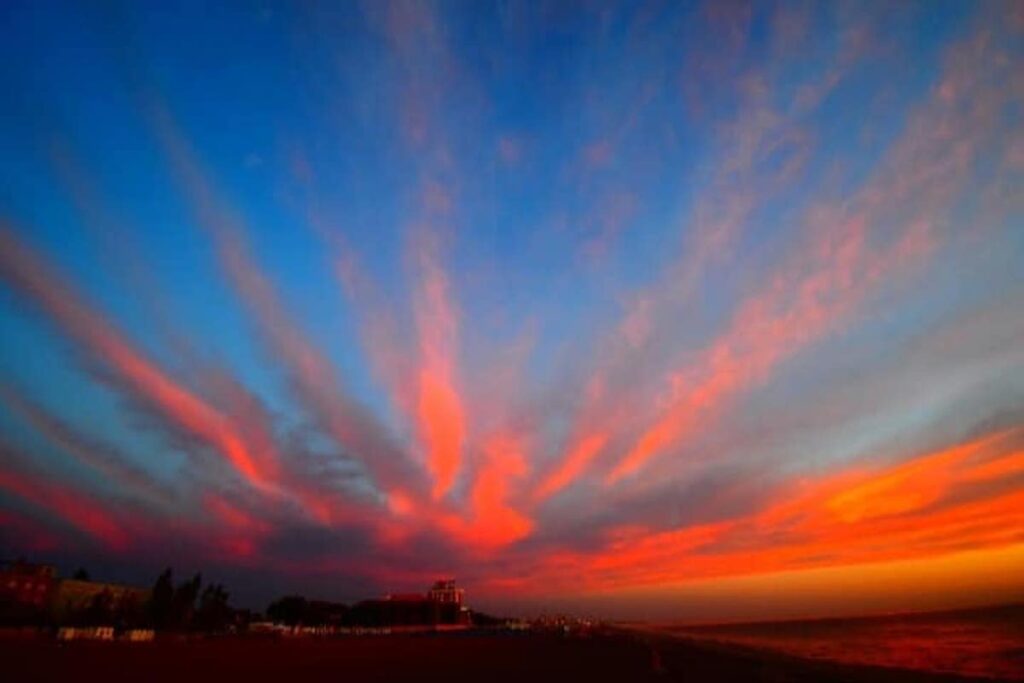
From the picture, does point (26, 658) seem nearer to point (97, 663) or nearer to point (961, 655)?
point (97, 663)

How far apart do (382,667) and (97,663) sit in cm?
1579

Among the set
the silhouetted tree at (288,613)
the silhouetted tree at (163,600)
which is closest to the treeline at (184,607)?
the silhouetted tree at (163,600)

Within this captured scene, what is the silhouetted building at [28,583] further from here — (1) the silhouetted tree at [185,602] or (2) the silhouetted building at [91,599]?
(1) the silhouetted tree at [185,602]

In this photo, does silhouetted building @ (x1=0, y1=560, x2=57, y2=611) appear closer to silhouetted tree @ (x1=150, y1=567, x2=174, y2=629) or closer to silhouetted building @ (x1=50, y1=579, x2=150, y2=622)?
silhouetted building @ (x1=50, y1=579, x2=150, y2=622)

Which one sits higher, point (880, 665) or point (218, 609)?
point (218, 609)

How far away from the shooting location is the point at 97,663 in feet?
119

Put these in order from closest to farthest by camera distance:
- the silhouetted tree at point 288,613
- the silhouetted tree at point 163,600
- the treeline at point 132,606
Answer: the treeline at point 132,606
the silhouetted tree at point 163,600
the silhouetted tree at point 288,613

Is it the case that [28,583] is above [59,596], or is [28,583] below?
above

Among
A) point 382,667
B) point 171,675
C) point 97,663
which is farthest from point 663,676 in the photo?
point 97,663

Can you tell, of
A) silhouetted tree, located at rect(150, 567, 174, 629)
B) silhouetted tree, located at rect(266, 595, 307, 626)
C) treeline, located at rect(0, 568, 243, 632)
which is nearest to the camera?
treeline, located at rect(0, 568, 243, 632)

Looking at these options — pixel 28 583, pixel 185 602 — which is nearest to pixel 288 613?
pixel 185 602

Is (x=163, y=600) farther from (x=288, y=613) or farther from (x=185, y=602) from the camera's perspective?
(x=288, y=613)

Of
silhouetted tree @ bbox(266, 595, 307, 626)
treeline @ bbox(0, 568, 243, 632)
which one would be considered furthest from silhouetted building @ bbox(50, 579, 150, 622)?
silhouetted tree @ bbox(266, 595, 307, 626)

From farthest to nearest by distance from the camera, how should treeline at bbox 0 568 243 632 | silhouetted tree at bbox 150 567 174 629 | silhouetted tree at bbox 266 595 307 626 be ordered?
silhouetted tree at bbox 266 595 307 626 < silhouetted tree at bbox 150 567 174 629 < treeline at bbox 0 568 243 632
